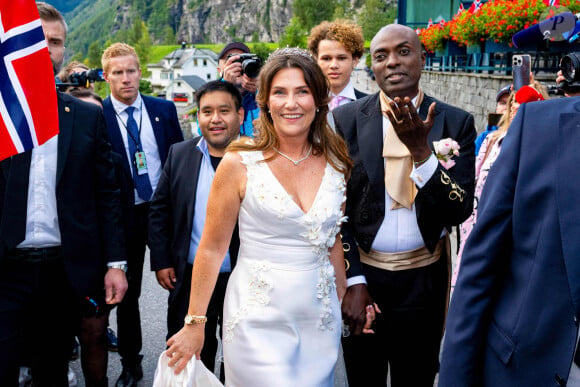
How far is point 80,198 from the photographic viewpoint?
3.17 m

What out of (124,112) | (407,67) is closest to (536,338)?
(407,67)

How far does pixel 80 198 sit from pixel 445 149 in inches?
83.1

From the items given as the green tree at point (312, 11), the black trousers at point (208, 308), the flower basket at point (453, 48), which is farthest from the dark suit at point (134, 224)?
the green tree at point (312, 11)

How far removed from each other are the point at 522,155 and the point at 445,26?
49.7 ft

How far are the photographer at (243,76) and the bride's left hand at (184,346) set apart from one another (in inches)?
68.3

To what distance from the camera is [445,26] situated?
15617 mm

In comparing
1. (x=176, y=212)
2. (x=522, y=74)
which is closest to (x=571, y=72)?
(x=176, y=212)

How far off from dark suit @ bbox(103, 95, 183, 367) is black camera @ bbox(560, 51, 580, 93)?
3.22 m

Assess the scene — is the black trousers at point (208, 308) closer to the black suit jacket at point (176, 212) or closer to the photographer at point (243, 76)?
the black suit jacket at point (176, 212)

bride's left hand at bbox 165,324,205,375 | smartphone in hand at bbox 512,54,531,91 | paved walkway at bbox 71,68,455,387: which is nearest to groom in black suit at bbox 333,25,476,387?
paved walkway at bbox 71,68,455,387

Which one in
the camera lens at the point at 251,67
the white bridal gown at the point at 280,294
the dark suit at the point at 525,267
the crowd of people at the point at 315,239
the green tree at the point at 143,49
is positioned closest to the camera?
the dark suit at the point at 525,267

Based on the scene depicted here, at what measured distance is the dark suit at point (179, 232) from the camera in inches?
141

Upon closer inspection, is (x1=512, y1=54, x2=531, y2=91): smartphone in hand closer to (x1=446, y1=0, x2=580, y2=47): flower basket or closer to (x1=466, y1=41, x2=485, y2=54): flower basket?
(x1=446, y1=0, x2=580, y2=47): flower basket

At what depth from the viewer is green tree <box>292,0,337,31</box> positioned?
102562mm
